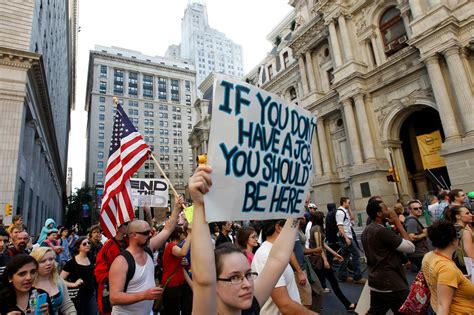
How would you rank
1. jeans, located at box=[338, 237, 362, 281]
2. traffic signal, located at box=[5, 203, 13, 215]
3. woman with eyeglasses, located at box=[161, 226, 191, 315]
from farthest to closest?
traffic signal, located at box=[5, 203, 13, 215] < jeans, located at box=[338, 237, 362, 281] < woman with eyeglasses, located at box=[161, 226, 191, 315]

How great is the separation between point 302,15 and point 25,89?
84.5 feet

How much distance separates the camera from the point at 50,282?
3.46 meters

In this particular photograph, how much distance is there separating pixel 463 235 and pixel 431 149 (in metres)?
19.3

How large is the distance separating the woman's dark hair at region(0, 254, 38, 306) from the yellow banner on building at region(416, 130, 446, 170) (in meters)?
22.0

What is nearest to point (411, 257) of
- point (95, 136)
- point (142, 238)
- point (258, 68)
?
point (142, 238)

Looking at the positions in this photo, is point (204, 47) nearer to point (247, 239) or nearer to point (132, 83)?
point (132, 83)

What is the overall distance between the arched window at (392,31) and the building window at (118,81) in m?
81.7

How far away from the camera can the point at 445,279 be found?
111 inches

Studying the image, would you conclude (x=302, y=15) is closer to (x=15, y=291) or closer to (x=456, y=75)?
(x=456, y=75)

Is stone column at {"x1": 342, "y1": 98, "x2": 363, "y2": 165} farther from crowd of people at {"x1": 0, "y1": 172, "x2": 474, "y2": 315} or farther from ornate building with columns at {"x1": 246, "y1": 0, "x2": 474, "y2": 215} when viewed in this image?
crowd of people at {"x1": 0, "y1": 172, "x2": 474, "y2": 315}

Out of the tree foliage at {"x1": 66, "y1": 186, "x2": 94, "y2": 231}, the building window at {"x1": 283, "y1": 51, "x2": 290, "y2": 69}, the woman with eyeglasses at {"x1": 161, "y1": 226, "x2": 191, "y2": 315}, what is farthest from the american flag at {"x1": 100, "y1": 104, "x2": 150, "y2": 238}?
the tree foliage at {"x1": 66, "y1": 186, "x2": 94, "y2": 231}

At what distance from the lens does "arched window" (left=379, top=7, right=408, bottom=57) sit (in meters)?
21.9

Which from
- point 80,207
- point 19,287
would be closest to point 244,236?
point 19,287

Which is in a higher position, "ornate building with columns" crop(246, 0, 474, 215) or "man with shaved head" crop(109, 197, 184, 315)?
"ornate building with columns" crop(246, 0, 474, 215)
